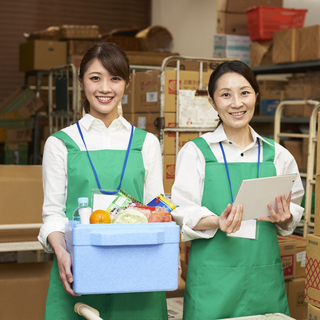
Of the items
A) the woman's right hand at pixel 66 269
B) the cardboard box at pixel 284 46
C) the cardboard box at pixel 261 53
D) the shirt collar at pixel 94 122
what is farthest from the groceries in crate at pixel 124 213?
the cardboard box at pixel 261 53

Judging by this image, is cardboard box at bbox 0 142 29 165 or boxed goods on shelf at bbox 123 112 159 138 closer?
boxed goods on shelf at bbox 123 112 159 138

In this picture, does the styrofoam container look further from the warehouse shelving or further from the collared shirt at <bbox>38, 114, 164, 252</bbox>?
the warehouse shelving

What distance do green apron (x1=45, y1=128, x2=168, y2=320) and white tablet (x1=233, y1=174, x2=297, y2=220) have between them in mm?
391

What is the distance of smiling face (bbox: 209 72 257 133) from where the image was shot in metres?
1.80

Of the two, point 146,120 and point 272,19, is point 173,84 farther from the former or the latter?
point 272,19

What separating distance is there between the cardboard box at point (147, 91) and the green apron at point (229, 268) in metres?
2.11

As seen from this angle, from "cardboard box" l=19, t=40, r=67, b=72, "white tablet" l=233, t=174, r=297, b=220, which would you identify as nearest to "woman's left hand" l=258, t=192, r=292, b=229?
"white tablet" l=233, t=174, r=297, b=220

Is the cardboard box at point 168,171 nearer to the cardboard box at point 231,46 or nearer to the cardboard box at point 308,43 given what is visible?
the cardboard box at point 308,43

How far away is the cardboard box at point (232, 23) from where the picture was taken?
5543 mm

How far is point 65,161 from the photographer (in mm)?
1675

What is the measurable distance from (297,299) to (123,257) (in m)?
1.93

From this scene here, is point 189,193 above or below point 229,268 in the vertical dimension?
above

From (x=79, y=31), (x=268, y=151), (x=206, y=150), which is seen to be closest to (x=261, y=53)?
(x=79, y=31)

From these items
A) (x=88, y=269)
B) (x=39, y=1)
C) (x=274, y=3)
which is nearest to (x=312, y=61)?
(x=274, y=3)
